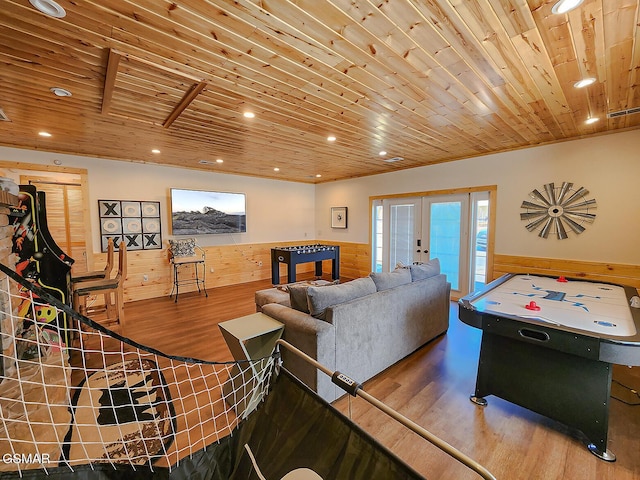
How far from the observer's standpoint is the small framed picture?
7.00m

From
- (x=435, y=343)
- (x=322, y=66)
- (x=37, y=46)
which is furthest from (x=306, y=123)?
(x=435, y=343)

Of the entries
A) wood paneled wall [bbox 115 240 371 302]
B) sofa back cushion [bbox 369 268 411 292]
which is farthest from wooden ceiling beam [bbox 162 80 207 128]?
wood paneled wall [bbox 115 240 371 302]

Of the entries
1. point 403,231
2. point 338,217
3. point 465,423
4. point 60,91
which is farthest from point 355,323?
→ point 338,217

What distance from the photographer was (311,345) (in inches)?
81.7

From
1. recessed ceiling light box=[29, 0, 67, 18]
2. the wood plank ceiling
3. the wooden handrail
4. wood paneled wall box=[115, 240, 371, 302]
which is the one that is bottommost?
wood paneled wall box=[115, 240, 371, 302]

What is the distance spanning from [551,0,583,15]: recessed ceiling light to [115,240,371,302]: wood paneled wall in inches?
204

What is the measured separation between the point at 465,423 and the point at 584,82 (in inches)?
113

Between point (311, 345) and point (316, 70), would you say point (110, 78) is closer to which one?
point (316, 70)

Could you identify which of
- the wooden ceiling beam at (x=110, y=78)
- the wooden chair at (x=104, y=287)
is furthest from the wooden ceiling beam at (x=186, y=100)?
the wooden chair at (x=104, y=287)

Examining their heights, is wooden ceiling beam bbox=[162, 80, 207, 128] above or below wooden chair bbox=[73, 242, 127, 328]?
above

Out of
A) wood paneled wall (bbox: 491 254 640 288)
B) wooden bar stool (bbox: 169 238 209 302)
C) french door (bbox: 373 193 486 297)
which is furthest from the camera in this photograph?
wooden bar stool (bbox: 169 238 209 302)

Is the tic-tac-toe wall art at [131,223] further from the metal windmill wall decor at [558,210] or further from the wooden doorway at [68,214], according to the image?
the metal windmill wall decor at [558,210]

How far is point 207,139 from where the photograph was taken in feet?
12.3

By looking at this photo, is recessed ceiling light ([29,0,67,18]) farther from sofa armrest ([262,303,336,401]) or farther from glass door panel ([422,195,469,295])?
glass door panel ([422,195,469,295])
